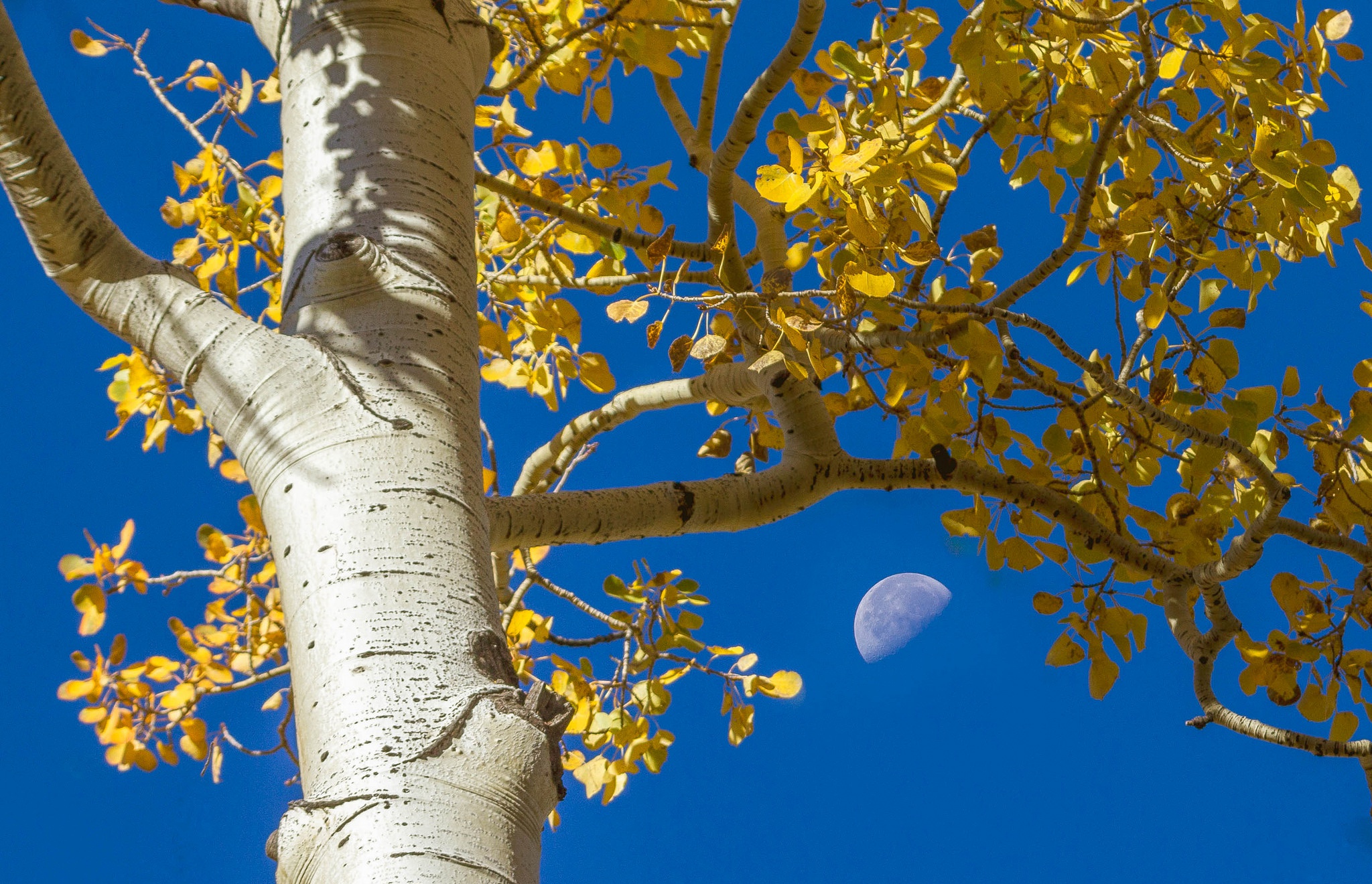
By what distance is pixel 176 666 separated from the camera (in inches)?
95.5

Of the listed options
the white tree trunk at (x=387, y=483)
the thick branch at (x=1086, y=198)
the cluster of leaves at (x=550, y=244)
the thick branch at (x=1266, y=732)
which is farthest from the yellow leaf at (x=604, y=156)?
the thick branch at (x=1266, y=732)

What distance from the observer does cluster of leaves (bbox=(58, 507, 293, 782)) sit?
7.14ft

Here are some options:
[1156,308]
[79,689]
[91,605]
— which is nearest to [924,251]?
[1156,308]

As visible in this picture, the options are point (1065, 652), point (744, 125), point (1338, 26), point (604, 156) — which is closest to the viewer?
point (1338, 26)

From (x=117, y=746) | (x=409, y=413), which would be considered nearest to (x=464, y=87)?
(x=409, y=413)

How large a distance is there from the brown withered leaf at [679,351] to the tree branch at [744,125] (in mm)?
223

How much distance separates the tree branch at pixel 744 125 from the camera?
68.5 inches

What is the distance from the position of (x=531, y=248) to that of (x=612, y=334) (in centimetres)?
663

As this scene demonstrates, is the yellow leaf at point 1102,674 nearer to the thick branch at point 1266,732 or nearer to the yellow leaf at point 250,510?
the thick branch at point 1266,732

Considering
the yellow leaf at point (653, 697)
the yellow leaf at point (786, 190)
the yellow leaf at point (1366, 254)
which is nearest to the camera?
the yellow leaf at point (786, 190)

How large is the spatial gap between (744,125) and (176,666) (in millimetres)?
1862

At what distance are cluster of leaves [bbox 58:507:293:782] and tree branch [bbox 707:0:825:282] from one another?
1.17 meters

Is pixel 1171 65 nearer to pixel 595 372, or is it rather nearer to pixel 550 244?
pixel 595 372

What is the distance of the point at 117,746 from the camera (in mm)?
2391
